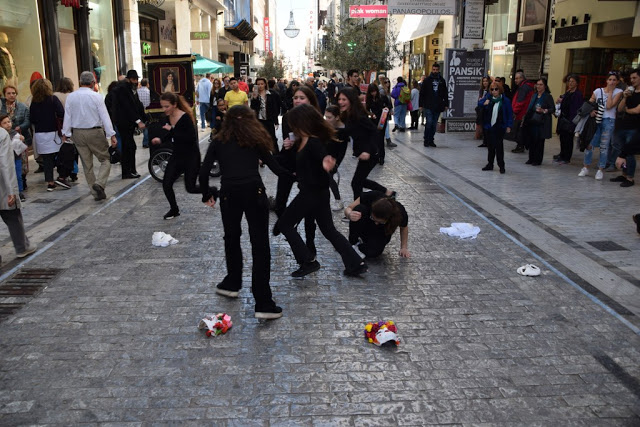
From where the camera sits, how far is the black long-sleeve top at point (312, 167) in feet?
16.5

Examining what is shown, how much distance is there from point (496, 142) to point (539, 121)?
132 centimetres

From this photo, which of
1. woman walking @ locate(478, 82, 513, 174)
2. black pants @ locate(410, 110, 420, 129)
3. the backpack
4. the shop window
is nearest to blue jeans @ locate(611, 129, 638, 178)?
woman walking @ locate(478, 82, 513, 174)

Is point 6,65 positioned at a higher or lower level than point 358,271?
higher

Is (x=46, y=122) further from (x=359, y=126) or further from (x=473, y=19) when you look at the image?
(x=473, y=19)

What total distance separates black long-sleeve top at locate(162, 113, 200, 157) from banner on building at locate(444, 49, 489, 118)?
1138 centimetres

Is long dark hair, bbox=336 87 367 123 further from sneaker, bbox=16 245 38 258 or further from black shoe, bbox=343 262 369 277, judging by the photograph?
sneaker, bbox=16 245 38 258

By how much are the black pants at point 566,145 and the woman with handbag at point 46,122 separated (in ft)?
32.6

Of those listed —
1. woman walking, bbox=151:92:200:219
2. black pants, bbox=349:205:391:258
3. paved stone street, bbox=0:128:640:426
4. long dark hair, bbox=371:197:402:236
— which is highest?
woman walking, bbox=151:92:200:219

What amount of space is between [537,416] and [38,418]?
9.62 ft

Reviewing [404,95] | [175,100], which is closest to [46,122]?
[175,100]

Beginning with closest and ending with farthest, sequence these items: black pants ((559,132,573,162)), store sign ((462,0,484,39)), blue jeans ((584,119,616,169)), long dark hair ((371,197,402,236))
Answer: long dark hair ((371,197,402,236))
blue jeans ((584,119,616,169))
black pants ((559,132,573,162))
store sign ((462,0,484,39))

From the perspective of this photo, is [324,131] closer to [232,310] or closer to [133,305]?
[232,310]

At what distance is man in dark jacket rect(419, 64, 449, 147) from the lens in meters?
15.4

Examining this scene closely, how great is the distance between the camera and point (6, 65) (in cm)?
1318
